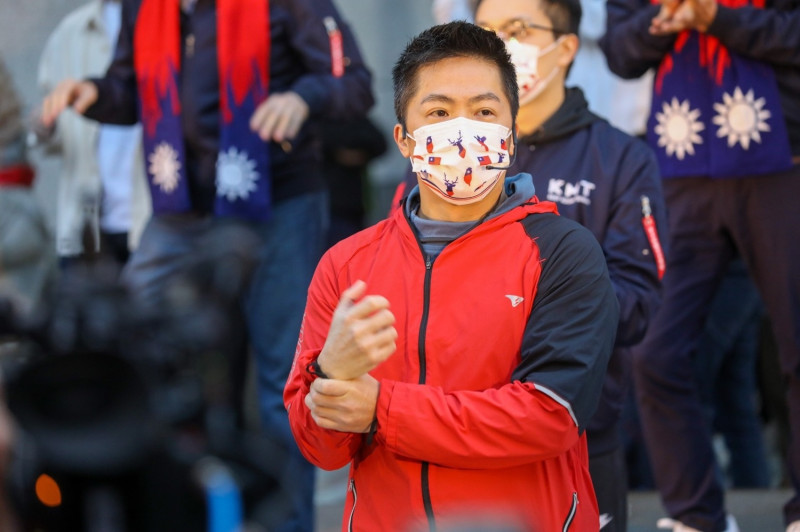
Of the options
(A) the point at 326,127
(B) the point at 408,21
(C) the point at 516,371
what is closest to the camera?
(C) the point at 516,371

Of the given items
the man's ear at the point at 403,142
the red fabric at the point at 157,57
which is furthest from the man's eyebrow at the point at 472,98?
the red fabric at the point at 157,57

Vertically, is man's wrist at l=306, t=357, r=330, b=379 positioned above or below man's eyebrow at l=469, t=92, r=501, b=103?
below

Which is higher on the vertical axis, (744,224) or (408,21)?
(408,21)

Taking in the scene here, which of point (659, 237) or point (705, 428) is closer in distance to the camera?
point (659, 237)

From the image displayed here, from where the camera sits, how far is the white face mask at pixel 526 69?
3623 mm

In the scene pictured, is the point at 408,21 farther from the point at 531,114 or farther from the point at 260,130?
the point at 531,114

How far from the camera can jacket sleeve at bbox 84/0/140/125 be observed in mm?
4680

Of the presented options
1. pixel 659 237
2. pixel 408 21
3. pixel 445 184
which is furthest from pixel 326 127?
pixel 445 184

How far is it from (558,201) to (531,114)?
12.9 inches

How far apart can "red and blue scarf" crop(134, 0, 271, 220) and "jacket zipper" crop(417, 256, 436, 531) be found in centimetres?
184

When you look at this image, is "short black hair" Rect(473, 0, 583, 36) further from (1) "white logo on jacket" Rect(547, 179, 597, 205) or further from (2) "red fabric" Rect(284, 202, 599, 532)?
(2) "red fabric" Rect(284, 202, 599, 532)

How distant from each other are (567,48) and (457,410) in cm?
163

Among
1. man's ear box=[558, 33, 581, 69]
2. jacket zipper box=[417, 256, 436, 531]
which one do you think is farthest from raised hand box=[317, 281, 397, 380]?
man's ear box=[558, 33, 581, 69]

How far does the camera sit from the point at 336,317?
2.32 meters
